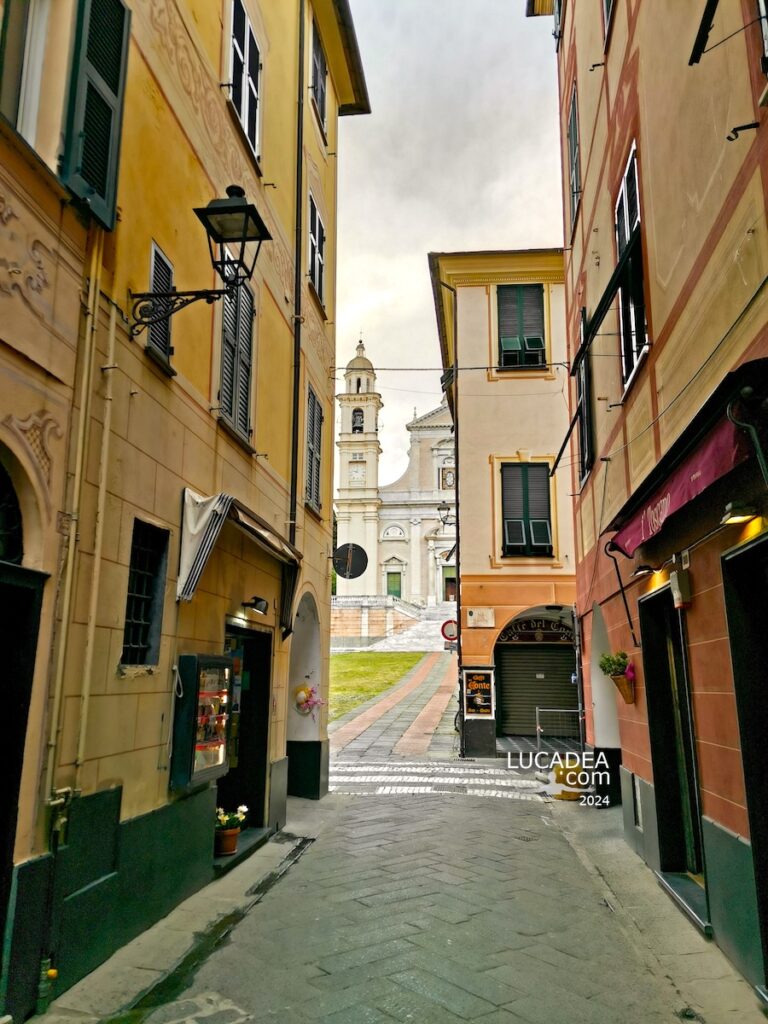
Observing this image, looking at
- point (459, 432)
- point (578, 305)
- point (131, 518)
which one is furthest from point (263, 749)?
point (459, 432)

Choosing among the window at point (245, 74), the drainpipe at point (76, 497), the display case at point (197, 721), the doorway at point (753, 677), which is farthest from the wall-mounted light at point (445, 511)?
the drainpipe at point (76, 497)

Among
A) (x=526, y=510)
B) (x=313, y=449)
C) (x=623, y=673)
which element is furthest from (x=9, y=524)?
(x=526, y=510)

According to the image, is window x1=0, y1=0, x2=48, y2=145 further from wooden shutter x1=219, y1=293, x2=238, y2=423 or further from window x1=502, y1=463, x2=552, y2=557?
window x1=502, y1=463, x2=552, y2=557

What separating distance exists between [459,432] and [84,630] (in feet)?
47.6

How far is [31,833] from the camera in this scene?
421 cm

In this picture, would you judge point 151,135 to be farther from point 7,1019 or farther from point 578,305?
point 578,305

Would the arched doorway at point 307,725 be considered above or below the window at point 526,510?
below

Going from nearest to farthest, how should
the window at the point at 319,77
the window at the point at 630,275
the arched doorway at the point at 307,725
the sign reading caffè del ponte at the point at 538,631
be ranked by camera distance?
the window at the point at 630,275, the arched doorway at the point at 307,725, the window at the point at 319,77, the sign reading caffè del ponte at the point at 538,631

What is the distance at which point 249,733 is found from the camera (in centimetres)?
899

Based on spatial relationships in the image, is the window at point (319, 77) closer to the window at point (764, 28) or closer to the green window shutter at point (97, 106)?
the green window shutter at point (97, 106)

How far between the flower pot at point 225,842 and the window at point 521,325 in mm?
13164

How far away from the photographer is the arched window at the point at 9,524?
420 cm

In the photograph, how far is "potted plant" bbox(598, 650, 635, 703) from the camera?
26.4ft

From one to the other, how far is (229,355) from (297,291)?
3146 millimetres
